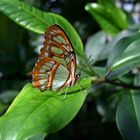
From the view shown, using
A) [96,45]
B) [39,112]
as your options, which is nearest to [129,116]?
[39,112]

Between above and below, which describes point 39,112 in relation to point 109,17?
below

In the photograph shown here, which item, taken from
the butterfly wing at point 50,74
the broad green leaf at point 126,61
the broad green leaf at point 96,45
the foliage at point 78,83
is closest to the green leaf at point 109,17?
the foliage at point 78,83

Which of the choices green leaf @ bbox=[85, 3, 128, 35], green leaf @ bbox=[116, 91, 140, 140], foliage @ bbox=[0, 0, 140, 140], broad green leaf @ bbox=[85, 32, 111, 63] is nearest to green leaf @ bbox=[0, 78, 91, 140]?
foliage @ bbox=[0, 0, 140, 140]

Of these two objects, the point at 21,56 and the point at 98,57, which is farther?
the point at 21,56

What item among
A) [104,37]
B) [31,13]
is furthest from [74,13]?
[31,13]

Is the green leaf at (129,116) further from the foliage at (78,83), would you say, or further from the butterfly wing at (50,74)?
the butterfly wing at (50,74)

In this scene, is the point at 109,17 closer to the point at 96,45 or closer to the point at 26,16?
the point at 96,45

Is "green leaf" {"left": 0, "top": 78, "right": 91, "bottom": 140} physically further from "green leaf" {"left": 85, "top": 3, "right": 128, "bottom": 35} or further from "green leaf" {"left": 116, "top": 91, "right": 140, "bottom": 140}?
"green leaf" {"left": 85, "top": 3, "right": 128, "bottom": 35}

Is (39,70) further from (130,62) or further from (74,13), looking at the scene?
(74,13)

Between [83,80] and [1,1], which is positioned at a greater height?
[1,1]
